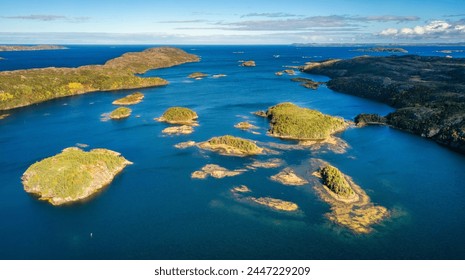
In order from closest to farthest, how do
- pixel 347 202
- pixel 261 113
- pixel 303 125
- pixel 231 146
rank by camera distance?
pixel 347 202, pixel 231 146, pixel 303 125, pixel 261 113

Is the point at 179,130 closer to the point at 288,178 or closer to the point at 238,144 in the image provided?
the point at 238,144

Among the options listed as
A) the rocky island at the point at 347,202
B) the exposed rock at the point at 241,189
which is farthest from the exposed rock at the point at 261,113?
the exposed rock at the point at 241,189

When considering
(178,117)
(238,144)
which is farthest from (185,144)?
(178,117)

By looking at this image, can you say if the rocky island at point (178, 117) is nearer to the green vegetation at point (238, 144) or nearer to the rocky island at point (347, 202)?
the green vegetation at point (238, 144)

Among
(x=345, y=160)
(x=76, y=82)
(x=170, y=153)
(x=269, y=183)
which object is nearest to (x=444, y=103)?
(x=345, y=160)

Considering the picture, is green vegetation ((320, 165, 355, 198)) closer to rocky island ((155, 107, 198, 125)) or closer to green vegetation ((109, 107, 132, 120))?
rocky island ((155, 107, 198, 125))
